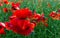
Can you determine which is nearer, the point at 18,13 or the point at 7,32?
the point at 18,13

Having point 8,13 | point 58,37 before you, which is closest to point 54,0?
point 8,13

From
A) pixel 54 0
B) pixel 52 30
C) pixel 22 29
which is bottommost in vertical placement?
pixel 54 0

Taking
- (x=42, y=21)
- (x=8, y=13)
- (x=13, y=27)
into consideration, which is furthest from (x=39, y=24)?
(x=13, y=27)

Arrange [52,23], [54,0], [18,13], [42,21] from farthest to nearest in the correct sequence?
[54,0]
[52,23]
[42,21]
[18,13]

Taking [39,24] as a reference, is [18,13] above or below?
above

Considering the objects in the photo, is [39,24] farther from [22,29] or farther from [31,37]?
[22,29]

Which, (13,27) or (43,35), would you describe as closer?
(13,27)

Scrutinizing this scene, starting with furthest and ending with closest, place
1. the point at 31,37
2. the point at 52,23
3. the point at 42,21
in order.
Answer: the point at 52,23 < the point at 42,21 < the point at 31,37

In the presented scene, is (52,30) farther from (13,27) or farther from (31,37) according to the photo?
(13,27)

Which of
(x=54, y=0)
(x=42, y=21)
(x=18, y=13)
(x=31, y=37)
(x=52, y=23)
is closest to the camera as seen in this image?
(x=18, y=13)
